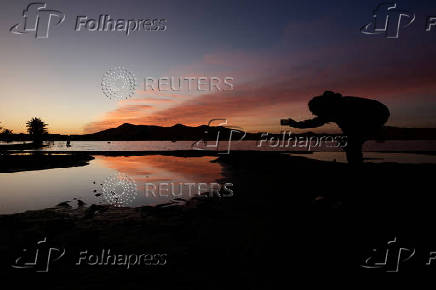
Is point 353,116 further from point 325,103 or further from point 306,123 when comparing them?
point 306,123

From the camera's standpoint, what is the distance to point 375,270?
22.6 ft

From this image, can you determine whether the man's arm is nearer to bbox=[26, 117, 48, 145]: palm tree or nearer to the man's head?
the man's head

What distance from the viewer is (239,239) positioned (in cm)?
971

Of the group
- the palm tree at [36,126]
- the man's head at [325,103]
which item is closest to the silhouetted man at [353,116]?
the man's head at [325,103]

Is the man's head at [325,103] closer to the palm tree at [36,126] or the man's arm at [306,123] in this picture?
the man's arm at [306,123]

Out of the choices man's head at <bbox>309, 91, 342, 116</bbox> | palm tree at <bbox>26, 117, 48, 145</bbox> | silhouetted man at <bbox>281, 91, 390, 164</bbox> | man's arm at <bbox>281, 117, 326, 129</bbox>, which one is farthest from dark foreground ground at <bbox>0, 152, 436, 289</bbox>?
palm tree at <bbox>26, 117, 48, 145</bbox>

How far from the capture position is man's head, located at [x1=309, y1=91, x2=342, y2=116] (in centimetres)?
1505

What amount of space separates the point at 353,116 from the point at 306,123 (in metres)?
2.64

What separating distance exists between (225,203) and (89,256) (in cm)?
868

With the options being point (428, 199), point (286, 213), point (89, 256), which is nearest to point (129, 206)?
point (89, 256)

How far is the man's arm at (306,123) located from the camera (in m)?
15.5

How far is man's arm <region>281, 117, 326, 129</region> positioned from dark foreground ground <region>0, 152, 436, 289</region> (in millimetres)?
3704

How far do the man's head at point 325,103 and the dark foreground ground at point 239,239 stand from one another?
4169 mm

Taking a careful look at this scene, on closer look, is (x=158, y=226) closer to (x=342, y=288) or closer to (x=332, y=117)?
(x=342, y=288)
